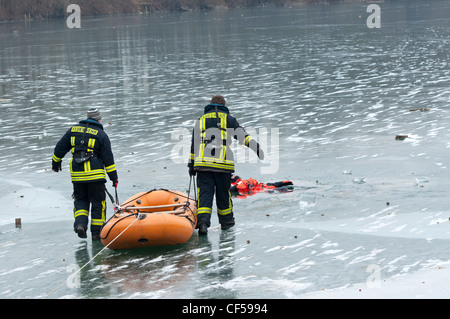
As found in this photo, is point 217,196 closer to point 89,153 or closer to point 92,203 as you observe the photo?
point 92,203

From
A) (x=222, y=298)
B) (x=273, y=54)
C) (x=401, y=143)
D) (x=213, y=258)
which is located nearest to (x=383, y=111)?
(x=401, y=143)

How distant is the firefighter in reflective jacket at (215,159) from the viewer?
903 cm

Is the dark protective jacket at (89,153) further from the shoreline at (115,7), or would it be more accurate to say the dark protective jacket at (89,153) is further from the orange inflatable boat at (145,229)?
the shoreline at (115,7)

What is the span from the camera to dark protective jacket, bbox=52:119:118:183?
8.67 meters

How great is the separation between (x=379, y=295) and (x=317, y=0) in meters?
95.0

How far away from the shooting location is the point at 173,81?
985 inches

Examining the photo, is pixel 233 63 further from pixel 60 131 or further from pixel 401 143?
pixel 401 143

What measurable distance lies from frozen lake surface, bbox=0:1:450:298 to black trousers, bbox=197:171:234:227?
0.23m

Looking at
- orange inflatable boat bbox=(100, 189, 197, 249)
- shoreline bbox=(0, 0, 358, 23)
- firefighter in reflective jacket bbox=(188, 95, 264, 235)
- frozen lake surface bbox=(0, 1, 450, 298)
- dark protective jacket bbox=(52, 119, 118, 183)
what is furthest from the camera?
shoreline bbox=(0, 0, 358, 23)

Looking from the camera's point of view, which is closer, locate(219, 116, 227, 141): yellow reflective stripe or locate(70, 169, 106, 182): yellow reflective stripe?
locate(70, 169, 106, 182): yellow reflective stripe

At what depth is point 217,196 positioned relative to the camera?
909 centimetres

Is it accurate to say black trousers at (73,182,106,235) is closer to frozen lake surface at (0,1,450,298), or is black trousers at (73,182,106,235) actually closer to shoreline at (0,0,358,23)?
frozen lake surface at (0,1,450,298)

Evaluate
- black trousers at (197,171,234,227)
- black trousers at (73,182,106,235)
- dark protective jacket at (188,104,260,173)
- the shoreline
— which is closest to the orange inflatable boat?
black trousers at (73,182,106,235)

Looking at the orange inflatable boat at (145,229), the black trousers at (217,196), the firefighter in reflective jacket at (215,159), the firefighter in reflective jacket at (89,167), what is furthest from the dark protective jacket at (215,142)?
the firefighter in reflective jacket at (89,167)
